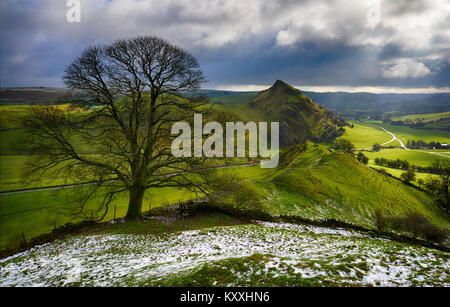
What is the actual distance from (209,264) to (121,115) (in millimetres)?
15546

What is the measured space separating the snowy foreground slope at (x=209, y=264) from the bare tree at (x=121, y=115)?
14.9ft

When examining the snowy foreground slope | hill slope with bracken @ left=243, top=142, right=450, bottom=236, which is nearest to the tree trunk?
the snowy foreground slope

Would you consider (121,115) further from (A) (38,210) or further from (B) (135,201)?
(A) (38,210)

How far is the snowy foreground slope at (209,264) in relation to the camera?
7676 millimetres

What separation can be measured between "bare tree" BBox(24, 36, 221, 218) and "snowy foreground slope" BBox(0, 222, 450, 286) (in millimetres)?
4542

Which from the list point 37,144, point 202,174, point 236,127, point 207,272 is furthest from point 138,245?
point 236,127

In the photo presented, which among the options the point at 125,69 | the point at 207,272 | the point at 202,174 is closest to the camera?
the point at 207,272

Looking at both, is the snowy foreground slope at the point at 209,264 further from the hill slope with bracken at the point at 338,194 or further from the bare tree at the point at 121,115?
the hill slope with bracken at the point at 338,194

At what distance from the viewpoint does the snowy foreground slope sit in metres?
7.68

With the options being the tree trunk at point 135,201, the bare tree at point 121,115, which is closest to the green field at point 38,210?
the tree trunk at point 135,201

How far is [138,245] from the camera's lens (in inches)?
582
